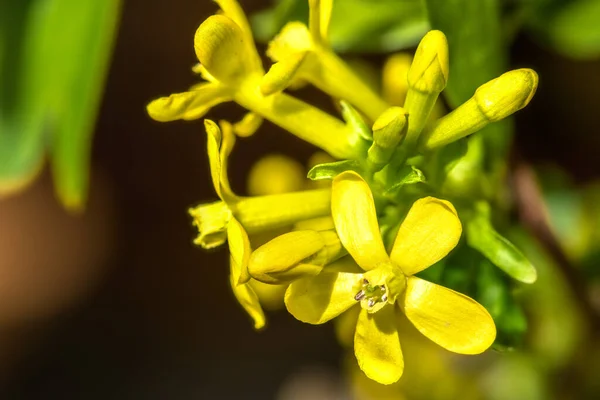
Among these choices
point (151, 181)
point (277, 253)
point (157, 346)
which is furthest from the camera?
point (157, 346)

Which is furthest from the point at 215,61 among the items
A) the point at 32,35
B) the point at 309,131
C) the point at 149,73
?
the point at 149,73

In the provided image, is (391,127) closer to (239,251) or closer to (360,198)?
(360,198)

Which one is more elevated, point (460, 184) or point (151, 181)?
point (460, 184)

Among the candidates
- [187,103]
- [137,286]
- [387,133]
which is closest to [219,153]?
[187,103]

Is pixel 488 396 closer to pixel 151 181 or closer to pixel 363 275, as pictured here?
pixel 363 275

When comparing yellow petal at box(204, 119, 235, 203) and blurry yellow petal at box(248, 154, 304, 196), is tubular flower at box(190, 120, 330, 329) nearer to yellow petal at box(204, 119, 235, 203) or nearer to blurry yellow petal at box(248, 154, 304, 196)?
yellow petal at box(204, 119, 235, 203)
